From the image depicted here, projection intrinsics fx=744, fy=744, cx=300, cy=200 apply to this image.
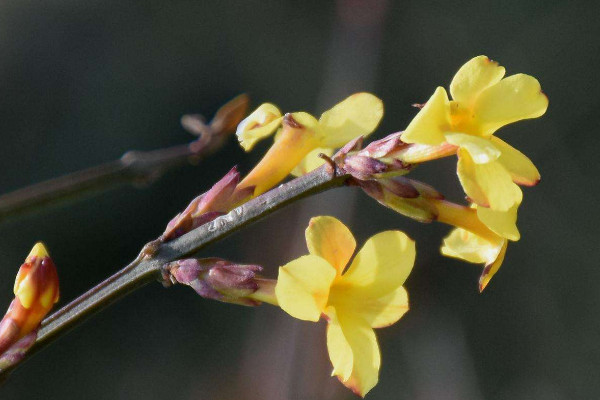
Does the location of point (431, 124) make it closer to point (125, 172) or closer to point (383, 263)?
point (383, 263)

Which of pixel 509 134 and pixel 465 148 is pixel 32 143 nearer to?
pixel 509 134

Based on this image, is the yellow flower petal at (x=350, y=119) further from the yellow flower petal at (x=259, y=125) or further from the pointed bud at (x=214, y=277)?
the pointed bud at (x=214, y=277)

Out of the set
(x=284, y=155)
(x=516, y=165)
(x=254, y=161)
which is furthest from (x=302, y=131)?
(x=254, y=161)

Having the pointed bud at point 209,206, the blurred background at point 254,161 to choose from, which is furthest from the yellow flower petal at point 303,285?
the blurred background at point 254,161

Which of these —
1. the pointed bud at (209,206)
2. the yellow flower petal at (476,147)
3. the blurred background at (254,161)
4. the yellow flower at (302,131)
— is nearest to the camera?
the yellow flower petal at (476,147)

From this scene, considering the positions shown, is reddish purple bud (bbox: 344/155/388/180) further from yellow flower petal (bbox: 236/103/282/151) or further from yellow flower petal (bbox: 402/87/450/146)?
yellow flower petal (bbox: 236/103/282/151)
